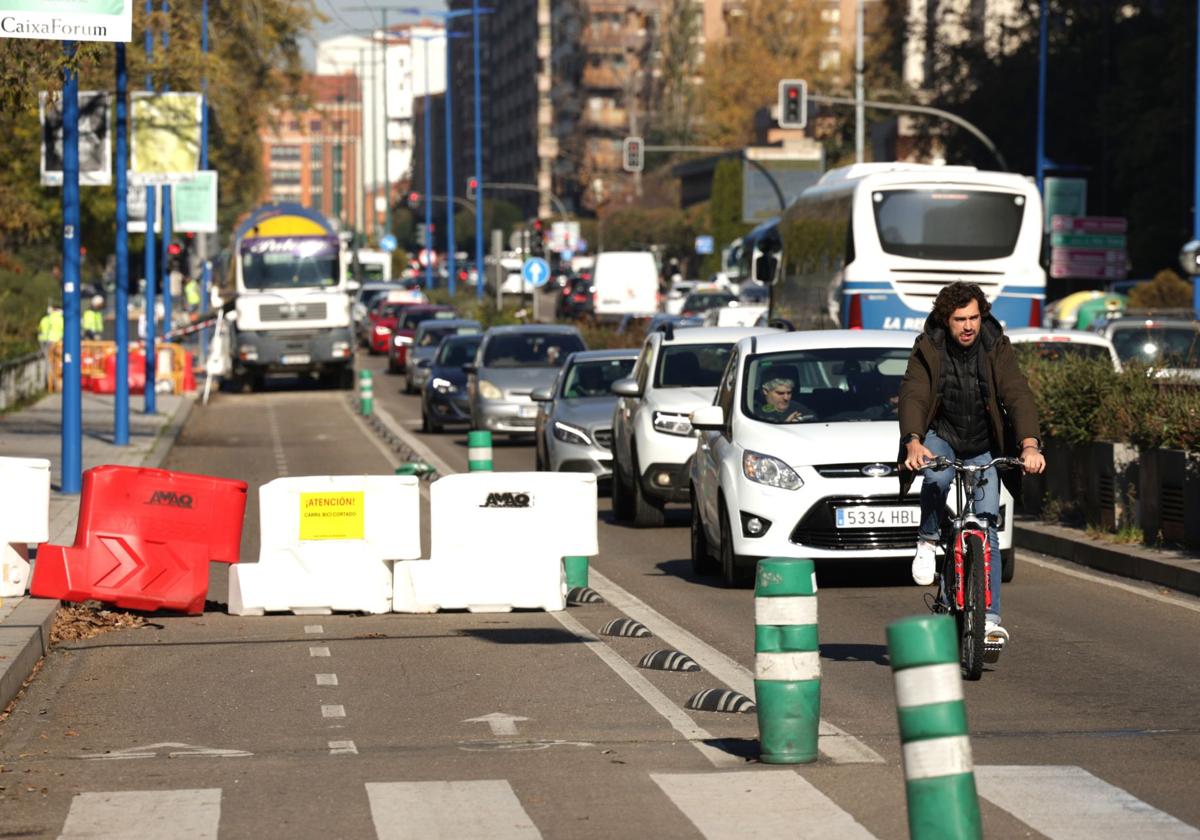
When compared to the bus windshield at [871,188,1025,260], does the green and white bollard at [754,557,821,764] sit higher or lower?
lower

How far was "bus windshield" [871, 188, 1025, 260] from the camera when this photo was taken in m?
30.8

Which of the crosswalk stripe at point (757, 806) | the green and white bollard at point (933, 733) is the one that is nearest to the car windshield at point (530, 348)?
the crosswalk stripe at point (757, 806)

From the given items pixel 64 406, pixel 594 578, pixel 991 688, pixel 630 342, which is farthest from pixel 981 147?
pixel 991 688

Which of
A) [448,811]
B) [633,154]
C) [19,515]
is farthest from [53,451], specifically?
[633,154]

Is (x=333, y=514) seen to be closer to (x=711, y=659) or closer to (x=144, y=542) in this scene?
(x=144, y=542)

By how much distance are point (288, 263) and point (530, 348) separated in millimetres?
19735

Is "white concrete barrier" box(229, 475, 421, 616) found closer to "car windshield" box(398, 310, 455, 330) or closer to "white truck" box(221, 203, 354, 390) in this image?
"white truck" box(221, 203, 354, 390)

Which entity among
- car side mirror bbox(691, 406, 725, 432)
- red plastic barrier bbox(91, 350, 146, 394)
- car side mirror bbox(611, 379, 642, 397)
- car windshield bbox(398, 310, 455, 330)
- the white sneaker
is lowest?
red plastic barrier bbox(91, 350, 146, 394)

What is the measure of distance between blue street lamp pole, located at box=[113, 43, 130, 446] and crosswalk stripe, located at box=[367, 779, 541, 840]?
2141 cm

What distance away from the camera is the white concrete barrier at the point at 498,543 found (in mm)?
13516

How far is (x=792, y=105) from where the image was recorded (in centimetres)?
5009

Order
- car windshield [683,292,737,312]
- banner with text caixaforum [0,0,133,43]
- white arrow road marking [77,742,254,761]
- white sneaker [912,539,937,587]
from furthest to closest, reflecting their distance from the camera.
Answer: car windshield [683,292,737,312] < banner with text caixaforum [0,0,133,43] < white sneaker [912,539,937,587] < white arrow road marking [77,742,254,761]

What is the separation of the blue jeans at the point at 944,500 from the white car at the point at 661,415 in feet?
26.4

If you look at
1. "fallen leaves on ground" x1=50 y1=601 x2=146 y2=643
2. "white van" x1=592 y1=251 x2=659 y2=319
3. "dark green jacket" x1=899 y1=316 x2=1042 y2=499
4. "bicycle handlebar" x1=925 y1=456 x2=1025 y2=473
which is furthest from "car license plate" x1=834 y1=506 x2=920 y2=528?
"white van" x1=592 y1=251 x2=659 y2=319
